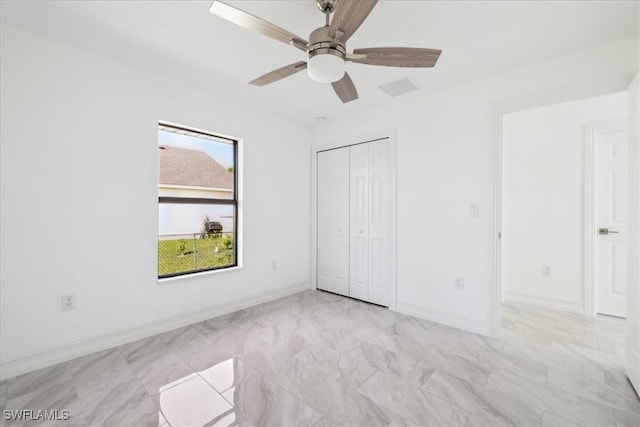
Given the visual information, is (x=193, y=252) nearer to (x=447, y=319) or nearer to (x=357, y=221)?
(x=357, y=221)

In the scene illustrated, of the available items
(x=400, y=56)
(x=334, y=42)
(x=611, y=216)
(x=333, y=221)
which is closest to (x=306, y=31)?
(x=334, y=42)

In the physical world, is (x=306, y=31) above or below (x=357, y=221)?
above

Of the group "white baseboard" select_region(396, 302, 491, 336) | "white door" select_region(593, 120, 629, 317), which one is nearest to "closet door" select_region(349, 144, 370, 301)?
"white baseboard" select_region(396, 302, 491, 336)

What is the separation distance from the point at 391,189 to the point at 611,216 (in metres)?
2.44

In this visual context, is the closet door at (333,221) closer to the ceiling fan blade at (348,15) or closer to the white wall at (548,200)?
the white wall at (548,200)

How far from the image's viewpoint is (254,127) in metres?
3.45

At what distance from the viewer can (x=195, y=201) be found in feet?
9.84

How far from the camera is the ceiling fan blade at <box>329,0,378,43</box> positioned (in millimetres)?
1252

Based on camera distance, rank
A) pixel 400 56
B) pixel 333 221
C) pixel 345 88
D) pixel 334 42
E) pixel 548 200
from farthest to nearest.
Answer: pixel 333 221, pixel 548 200, pixel 345 88, pixel 400 56, pixel 334 42

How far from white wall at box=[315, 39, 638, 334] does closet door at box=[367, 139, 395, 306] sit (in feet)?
0.44

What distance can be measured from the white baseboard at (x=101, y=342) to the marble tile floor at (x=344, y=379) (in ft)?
0.21

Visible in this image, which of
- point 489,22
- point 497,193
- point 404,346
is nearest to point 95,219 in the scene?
point 404,346

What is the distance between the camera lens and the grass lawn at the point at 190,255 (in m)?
2.80

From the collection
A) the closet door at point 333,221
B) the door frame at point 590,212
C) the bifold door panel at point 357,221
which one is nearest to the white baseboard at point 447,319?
the bifold door panel at point 357,221
